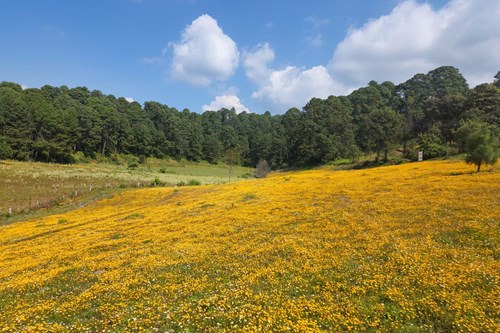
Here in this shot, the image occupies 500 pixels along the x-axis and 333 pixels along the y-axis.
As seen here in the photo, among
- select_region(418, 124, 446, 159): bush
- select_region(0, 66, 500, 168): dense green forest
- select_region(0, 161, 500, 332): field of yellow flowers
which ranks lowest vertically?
select_region(0, 161, 500, 332): field of yellow flowers

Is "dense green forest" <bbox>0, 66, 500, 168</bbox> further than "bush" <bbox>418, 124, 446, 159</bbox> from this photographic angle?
Yes

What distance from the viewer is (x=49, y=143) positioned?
4188 inches

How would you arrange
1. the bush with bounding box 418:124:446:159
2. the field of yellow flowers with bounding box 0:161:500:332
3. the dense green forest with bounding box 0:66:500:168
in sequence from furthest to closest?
the dense green forest with bounding box 0:66:500:168 → the bush with bounding box 418:124:446:159 → the field of yellow flowers with bounding box 0:161:500:332

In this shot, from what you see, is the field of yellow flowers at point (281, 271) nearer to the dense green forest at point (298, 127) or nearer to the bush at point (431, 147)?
the dense green forest at point (298, 127)

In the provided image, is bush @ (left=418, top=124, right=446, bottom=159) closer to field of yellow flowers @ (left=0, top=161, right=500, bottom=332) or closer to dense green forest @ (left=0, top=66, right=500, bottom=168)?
dense green forest @ (left=0, top=66, right=500, bottom=168)

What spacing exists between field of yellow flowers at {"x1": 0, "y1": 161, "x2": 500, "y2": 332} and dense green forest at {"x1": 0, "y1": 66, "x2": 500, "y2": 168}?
39.6 m

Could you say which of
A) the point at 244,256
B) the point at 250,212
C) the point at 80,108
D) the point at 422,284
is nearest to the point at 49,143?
the point at 80,108

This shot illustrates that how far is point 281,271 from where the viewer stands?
13.3m

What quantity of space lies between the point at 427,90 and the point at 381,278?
172 m

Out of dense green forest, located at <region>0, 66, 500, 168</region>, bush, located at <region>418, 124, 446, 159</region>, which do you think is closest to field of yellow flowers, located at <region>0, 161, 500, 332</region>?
dense green forest, located at <region>0, 66, 500, 168</region>

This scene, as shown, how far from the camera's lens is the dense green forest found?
91875mm

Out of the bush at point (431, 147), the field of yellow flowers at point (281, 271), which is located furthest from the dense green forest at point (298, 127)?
the field of yellow flowers at point (281, 271)

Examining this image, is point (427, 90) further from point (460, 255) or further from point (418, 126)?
point (460, 255)

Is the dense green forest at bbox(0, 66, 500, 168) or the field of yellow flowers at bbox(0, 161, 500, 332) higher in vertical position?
the dense green forest at bbox(0, 66, 500, 168)
